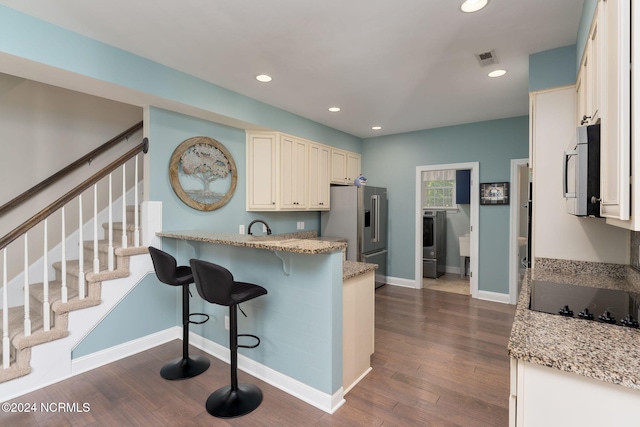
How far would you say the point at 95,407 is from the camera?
6.70ft

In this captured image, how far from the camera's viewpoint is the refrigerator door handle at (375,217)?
490 centimetres

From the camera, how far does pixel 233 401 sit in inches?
81.5

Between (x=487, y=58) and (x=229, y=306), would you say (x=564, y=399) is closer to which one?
(x=229, y=306)

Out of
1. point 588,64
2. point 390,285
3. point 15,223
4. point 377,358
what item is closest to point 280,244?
point 377,358

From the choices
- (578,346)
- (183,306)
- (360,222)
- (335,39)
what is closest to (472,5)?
(335,39)

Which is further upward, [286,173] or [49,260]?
[286,173]

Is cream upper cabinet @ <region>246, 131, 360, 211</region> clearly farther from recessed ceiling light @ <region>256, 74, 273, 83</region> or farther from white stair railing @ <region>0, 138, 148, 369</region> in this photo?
white stair railing @ <region>0, 138, 148, 369</region>

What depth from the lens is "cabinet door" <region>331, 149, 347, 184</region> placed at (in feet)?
16.1

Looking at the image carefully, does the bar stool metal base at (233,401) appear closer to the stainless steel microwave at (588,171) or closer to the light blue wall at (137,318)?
the light blue wall at (137,318)

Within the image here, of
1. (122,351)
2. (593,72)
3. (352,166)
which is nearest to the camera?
(593,72)

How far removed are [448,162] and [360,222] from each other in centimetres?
165

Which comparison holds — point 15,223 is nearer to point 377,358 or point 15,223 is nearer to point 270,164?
point 270,164

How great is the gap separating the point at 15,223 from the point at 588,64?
181 inches

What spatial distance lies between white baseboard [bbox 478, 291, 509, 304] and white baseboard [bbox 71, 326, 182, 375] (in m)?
4.05
